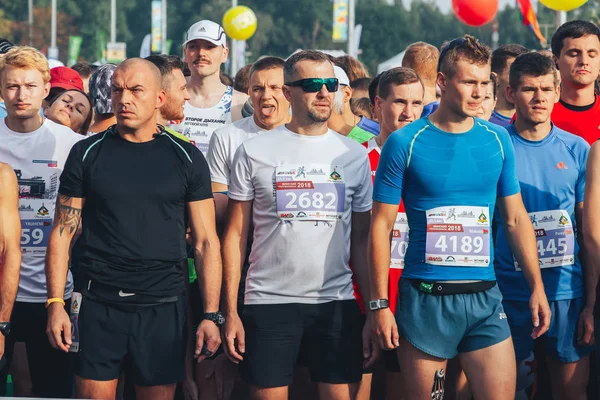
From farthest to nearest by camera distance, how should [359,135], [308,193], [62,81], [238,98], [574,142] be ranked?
[62,81]
[238,98]
[359,135]
[574,142]
[308,193]

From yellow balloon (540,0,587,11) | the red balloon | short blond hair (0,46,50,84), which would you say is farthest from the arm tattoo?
the red balloon

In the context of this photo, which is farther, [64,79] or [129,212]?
Answer: [64,79]

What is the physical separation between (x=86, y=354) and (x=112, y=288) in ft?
1.18

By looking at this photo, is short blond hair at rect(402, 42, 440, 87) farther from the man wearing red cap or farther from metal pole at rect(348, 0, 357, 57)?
metal pole at rect(348, 0, 357, 57)

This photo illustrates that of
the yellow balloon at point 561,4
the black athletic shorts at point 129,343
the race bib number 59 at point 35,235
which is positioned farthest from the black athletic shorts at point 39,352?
the yellow balloon at point 561,4

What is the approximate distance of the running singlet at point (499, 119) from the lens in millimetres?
7371

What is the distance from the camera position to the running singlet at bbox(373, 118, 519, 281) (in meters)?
5.39

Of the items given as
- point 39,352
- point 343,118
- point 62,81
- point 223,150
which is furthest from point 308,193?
point 62,81

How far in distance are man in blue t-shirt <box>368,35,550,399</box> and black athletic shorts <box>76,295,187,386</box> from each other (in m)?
1.07

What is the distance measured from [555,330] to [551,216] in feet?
2.11

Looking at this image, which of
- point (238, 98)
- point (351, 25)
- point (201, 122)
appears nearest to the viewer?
point (201, 122)

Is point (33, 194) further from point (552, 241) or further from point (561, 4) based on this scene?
point (561, 4)

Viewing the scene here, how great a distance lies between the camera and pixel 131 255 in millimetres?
5410

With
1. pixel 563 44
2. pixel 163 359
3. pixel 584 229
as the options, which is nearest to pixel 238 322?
pixel 163 359
